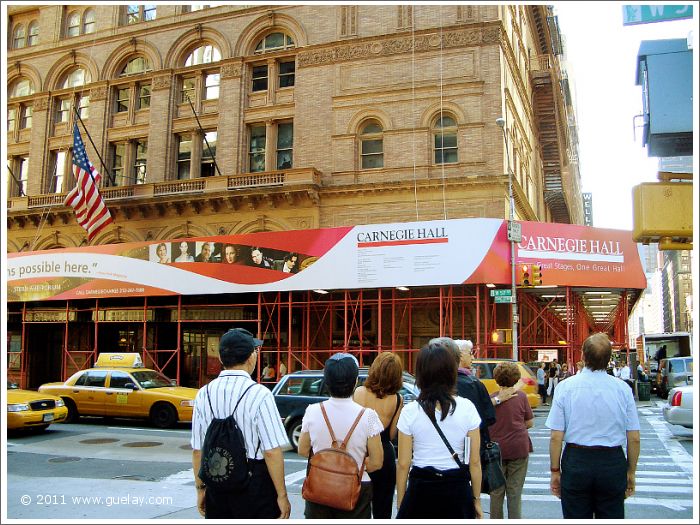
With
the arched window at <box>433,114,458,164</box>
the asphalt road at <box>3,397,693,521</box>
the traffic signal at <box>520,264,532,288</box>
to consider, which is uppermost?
the arched window at <box>433,114,458,164</box>

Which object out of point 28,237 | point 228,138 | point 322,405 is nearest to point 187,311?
point 228,138

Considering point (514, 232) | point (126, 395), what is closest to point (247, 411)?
point (126, 395)

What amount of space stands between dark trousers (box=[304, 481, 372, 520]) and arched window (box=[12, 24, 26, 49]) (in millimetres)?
39534

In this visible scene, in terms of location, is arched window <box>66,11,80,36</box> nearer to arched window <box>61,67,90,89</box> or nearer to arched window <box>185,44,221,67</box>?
arched window <box>61,67,90,89</box>

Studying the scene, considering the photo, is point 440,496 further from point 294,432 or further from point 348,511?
point 294,432

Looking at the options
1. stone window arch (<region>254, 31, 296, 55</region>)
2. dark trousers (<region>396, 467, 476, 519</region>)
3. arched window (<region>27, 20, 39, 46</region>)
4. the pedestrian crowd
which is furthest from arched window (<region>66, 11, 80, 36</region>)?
dark trousers (<region>396, 467, 476, 519</region>)

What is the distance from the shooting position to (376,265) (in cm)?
2281

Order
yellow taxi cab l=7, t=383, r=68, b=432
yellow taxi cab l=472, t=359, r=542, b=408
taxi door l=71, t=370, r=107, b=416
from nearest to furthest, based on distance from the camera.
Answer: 1. yellow taxi cab l=7, t=383, r=68, b=432
2. taxi door l=71, t=370, r=107, b=416
3. yellow taxi cab l=472, t=359, r=542, b=408

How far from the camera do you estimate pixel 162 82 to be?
107 feet

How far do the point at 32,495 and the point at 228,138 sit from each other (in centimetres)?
2358

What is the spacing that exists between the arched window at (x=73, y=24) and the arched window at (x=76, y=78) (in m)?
2.12

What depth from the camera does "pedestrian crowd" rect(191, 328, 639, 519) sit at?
4473 mm

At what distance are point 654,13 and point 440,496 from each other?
4.79 metres

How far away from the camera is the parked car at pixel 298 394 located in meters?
12.8
